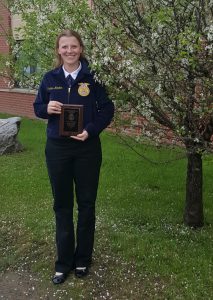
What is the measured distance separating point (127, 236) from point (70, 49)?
2.32m

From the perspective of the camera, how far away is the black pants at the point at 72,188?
4.47m

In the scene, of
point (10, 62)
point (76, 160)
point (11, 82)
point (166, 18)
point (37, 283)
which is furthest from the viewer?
point (11, 82)

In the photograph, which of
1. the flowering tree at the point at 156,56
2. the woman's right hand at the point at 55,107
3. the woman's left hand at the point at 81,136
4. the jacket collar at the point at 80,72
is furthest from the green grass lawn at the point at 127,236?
the woman's right hand at the point at 55,107

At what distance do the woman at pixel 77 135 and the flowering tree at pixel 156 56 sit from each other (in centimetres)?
20

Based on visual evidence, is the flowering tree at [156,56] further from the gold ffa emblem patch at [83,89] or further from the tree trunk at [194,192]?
the tree trunk at [194,192]

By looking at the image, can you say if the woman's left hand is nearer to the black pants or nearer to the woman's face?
the black pants

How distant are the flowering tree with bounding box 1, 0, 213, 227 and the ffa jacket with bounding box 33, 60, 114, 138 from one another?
0.13 m

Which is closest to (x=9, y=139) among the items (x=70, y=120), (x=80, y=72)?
(x=80, y=72)

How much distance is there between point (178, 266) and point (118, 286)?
0.67m

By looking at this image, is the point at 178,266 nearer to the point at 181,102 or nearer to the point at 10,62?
the point at 181,102

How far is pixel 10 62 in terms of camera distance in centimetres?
644

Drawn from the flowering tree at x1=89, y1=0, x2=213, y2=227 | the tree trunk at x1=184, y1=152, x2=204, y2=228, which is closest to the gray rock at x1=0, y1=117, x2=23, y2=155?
the tree trunk at x1=184, y1=152, x2=204, y2=228

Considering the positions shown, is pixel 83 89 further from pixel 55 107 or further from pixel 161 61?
pixel 161 61

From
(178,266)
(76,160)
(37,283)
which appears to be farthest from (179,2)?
(37,283)
